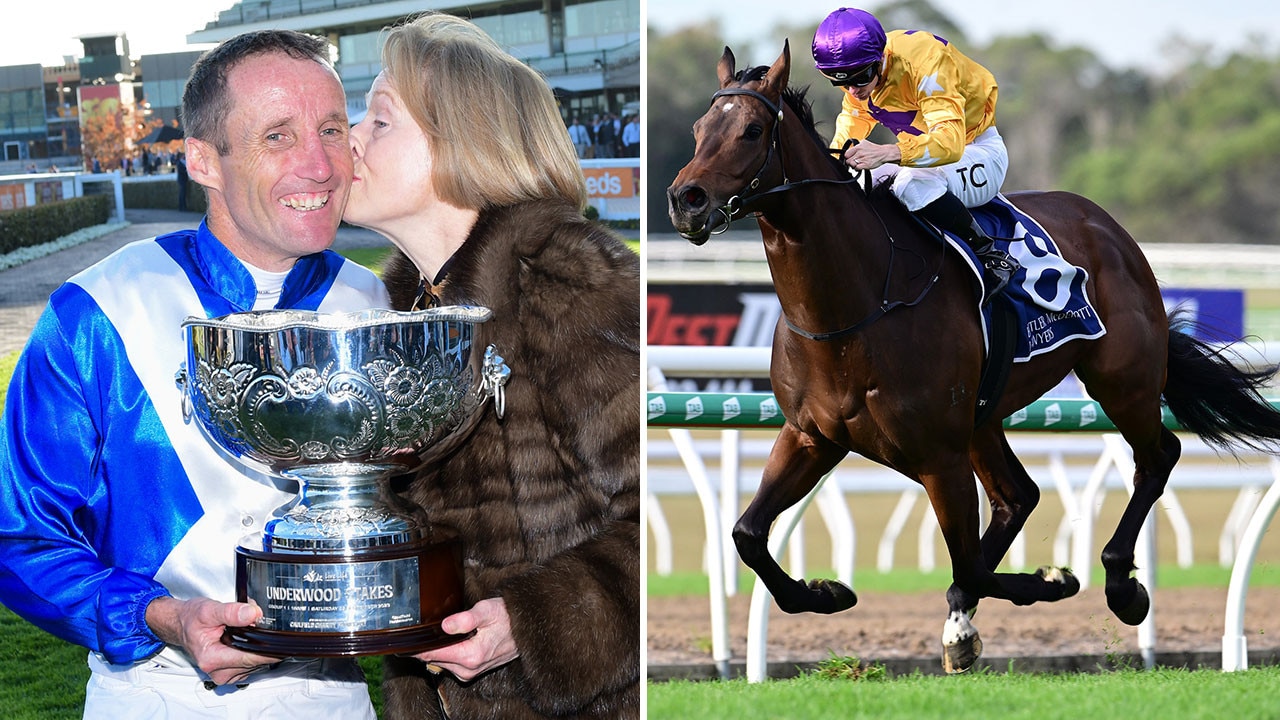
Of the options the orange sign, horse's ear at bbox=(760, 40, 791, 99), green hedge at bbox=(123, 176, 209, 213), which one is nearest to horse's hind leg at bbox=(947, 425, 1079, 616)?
horse's ear at bbox=(760, 40, 791, 99)

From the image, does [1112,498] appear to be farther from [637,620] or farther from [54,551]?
[54,551]

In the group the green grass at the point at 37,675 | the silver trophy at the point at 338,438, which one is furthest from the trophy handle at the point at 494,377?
the green grass at the point at 37,675

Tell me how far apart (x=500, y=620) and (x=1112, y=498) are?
6.42m

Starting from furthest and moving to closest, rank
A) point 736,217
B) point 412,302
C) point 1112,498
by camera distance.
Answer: point 1112,498
point 736,217
point 412,302

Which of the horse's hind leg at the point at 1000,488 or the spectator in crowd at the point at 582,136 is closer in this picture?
the horse's hind leg at the point at 1000,488

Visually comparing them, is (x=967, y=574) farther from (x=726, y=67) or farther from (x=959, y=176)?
(x=726, y=67)

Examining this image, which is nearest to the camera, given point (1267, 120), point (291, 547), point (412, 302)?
point (291, 547)

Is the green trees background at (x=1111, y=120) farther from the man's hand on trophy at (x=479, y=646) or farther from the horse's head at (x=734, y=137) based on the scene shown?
the man's hand on trophy at (x=479, y=646)

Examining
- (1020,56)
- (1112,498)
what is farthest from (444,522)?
(1112,498)

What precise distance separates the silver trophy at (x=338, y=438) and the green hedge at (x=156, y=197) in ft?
9.64

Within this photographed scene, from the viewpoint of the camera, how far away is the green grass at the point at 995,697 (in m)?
2.23

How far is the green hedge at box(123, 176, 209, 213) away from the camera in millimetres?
4117

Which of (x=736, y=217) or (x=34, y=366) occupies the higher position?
(x=736, y=217)

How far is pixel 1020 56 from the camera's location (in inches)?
259
